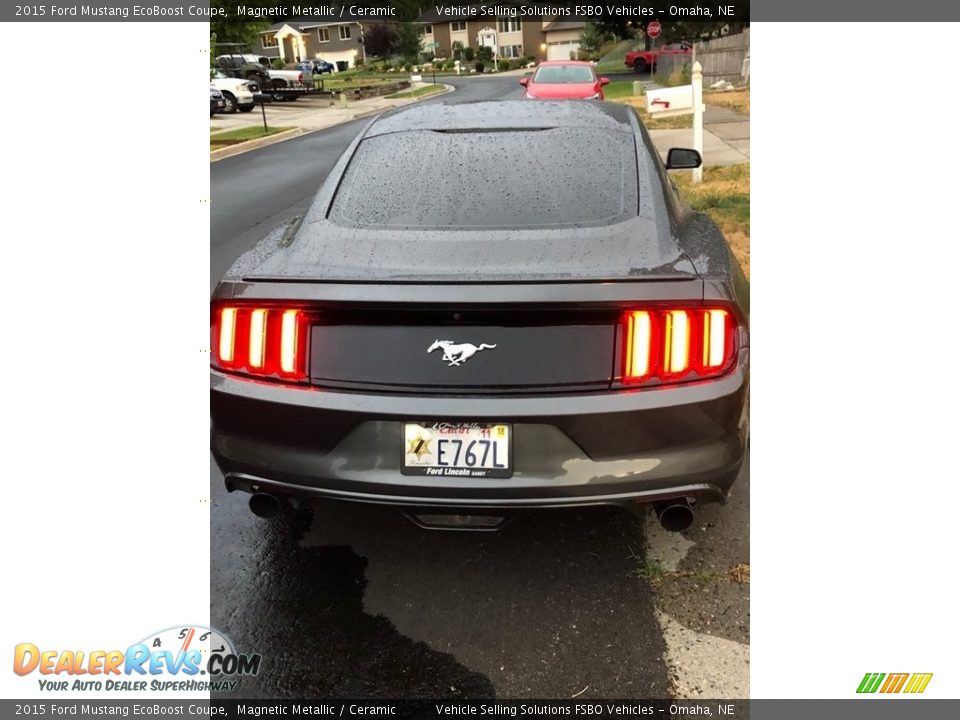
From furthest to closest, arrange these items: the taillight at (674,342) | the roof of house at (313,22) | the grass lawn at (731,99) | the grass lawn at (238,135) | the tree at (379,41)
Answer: the tree at (379,41) < the grass lawn at (238,135) < the grass lawn at (731,99) < the roof of house at (313,22) < the taillight at (674,342)

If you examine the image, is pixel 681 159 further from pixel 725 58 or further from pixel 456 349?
pixel 725 58

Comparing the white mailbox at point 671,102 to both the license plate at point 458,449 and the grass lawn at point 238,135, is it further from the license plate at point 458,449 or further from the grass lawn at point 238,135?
the grass lawn at point 238,135

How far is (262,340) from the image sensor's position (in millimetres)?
2428

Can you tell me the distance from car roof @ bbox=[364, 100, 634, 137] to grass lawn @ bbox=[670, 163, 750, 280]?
9.30ft

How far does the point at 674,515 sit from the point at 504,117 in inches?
81.6

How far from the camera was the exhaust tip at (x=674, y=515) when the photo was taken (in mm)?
2447

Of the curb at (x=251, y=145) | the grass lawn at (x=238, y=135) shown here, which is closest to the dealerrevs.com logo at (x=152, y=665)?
the curb at (x=251, y=145)

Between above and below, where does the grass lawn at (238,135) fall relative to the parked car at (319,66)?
below

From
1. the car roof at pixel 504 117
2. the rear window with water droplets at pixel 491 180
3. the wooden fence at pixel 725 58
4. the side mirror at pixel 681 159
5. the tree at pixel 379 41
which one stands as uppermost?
the tree at pixel 379 41

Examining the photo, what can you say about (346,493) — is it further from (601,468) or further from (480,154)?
(480,154)

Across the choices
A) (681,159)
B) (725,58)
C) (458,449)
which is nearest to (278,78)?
(725,58)

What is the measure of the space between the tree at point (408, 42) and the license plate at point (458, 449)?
28.0 metres

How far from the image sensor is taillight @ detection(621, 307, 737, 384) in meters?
2.24
